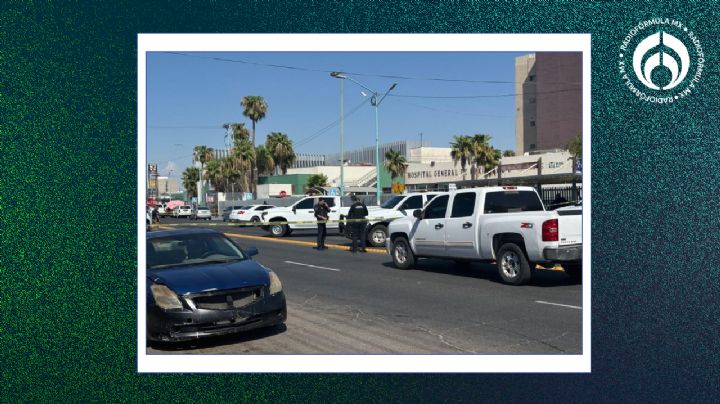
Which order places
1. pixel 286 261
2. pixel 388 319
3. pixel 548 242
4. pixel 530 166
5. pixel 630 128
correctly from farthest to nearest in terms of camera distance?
pixel 530 166
pixel 286 261
pixel 548 242
pixel 388 319
pixel 630 128

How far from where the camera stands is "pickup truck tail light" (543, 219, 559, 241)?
11.3 metres

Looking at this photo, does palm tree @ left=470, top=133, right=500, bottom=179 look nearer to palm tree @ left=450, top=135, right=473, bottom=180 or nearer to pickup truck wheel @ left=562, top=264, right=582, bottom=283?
palm tree @ left=450, top=135, right=473, bottom=180

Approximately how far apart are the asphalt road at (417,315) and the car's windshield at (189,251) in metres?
1.08

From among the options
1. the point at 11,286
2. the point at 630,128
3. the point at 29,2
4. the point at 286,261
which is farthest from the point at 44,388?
the point at 286,261

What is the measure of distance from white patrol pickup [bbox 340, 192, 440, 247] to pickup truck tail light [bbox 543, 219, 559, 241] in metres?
8.60

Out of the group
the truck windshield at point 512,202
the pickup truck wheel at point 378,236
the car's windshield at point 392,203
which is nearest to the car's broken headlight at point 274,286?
the truck windshield at point 512,202

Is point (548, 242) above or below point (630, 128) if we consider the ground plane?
below

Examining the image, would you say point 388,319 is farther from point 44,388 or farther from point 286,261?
point 286,261

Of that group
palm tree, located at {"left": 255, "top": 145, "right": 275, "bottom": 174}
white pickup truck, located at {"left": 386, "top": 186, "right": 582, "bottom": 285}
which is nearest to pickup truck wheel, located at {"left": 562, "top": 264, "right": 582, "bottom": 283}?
white pickup truck, located at {"left": 386, "top": 186, "right": 582, "bottom": 285}

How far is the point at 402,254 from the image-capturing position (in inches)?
596

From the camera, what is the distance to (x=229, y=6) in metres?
6.19

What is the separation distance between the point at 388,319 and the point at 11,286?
16.4 ft

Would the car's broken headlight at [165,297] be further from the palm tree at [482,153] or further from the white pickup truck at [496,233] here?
the palm tree at [482,153]

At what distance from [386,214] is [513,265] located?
9.29 m
